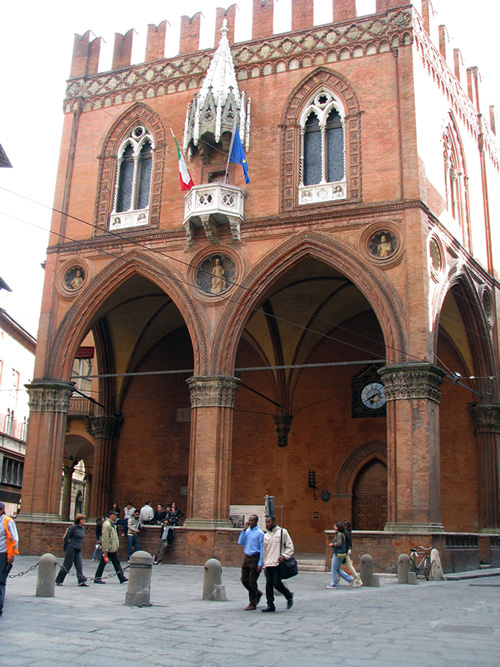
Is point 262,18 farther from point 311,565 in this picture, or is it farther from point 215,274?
point 311,565

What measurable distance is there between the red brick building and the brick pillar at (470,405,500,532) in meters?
0.07

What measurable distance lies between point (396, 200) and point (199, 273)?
5.85m

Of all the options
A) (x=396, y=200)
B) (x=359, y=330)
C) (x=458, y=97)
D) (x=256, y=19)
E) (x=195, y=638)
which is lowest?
(x=195, y=638)

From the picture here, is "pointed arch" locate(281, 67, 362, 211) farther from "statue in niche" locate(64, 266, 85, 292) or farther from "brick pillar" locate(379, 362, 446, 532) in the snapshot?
"statue in niche" locate(64, 266, 85, 292)

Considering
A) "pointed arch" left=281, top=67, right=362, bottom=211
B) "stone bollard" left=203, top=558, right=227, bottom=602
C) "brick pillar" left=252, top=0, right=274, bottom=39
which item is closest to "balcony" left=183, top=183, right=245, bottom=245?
"pointed arch" left=281, top=67, right=362, bottom=211

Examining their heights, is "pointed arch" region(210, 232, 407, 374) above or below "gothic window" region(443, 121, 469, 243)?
below

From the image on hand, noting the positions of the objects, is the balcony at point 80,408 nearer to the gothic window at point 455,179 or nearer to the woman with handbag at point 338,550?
the gothic window at point 455,179

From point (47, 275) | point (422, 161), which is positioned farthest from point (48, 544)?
point (422, 161)

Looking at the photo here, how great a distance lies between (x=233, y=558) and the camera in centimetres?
1909

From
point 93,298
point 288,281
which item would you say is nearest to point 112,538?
point 93,298

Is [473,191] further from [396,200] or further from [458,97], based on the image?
[396,200]

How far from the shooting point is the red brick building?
19.8 m

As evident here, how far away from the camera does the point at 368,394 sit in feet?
84.9

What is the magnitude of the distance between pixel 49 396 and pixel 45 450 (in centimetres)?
156
